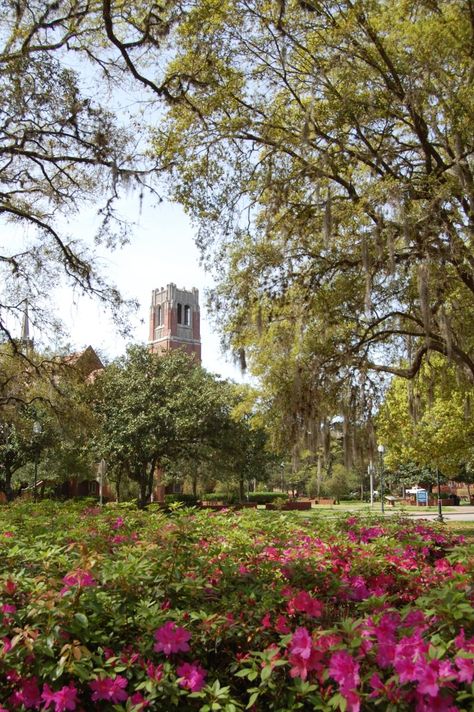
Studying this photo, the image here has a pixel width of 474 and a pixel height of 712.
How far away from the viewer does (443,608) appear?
2.60m

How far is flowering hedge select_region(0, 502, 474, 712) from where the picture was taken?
2.27 meters

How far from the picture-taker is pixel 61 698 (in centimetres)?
233

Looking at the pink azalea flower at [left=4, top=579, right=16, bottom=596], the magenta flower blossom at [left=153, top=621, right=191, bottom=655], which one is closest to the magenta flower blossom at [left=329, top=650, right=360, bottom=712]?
the magenta flower blossom at [left=153, top=621, right=191, bottom=655]

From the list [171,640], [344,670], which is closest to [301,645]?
[344,670]

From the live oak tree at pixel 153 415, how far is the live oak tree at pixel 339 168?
1517 cm

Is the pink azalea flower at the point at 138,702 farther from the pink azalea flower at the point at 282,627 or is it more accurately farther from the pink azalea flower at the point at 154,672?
the pink azalea flower at the point at 282,627

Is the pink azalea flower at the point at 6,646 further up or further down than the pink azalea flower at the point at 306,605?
further down

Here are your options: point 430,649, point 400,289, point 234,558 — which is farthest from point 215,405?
point 430,649

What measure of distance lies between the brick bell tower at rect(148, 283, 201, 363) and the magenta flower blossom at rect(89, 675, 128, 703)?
2889 inches

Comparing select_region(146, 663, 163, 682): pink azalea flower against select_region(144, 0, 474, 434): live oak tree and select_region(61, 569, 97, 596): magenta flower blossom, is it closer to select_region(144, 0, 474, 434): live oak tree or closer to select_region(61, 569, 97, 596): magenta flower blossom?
select_region(61, 569, 97, 596): magenta flower blossom

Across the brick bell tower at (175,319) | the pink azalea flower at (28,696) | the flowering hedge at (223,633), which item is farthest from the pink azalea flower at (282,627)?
the brick bell tower at (175,319)

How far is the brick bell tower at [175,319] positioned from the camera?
76688mm

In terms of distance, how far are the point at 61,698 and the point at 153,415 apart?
25.7 metres

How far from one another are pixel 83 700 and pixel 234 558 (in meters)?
1.57
